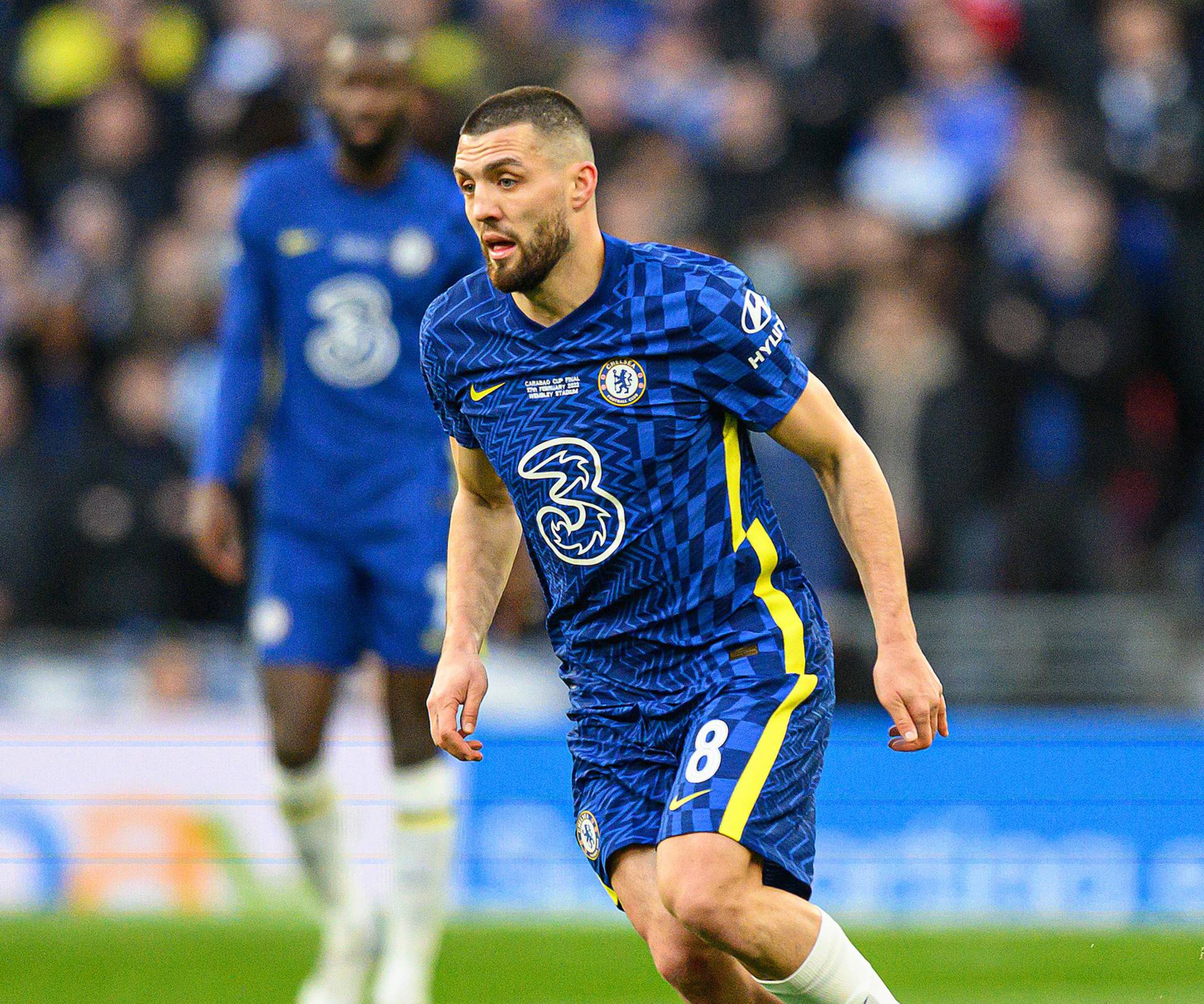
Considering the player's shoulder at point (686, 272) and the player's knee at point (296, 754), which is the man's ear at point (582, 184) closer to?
the player's shoulder at point (686, 272)

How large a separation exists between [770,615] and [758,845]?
1.70 feet

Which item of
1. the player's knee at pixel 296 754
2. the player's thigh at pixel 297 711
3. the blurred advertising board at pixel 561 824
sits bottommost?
the blurred advertising board at pixel 561 824

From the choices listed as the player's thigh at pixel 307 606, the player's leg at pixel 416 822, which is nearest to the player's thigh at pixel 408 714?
the player's leg at pixel 416 822

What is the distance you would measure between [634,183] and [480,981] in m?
5.05

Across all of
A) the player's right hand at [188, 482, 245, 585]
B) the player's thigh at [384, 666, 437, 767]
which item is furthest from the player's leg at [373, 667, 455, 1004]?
the player's right hand at [188, 482, 245, 585]

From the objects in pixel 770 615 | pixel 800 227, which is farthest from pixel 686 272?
pixel 800 227

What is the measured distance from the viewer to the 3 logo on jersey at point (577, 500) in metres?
4.23

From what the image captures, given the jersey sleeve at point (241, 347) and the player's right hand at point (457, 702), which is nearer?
the player's right hand at point (457, 702)

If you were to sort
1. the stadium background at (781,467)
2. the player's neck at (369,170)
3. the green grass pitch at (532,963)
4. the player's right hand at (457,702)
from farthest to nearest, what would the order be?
the stadium background at (781,467) → the green grass pitch at (532,963) → the player's neck at (369,170) → the player's right hand at (457,702)

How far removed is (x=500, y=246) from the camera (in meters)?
4.17

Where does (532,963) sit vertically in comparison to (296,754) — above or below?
below

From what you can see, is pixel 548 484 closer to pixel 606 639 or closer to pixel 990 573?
pixel 606 639

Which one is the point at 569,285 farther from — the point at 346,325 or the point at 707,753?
the point at 346,325

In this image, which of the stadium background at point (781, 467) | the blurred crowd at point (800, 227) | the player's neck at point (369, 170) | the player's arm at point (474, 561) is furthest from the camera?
the blurred crowd at point (800, 227)
